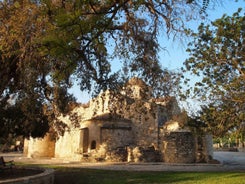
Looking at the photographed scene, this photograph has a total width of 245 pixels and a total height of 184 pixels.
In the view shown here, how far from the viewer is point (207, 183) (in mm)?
10406

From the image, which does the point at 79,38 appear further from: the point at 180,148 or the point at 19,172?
the point at 180,148

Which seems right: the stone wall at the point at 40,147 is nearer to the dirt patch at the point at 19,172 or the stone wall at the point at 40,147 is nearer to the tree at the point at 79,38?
the dirt patch at the point at 19,172

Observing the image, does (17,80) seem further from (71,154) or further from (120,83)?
(71,154)

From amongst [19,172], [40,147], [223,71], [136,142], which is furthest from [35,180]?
[40,147]

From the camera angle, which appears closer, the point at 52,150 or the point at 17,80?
the point at 17,80

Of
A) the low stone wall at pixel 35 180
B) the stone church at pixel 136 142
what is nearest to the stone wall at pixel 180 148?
the stone church at pixel 136 142

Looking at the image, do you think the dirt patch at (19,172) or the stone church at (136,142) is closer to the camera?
the dirt patch at (19,172)

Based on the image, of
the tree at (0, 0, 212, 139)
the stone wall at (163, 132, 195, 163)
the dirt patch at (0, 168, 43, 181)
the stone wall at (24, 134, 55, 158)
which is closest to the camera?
the tree at (0, 0, 212, 139)

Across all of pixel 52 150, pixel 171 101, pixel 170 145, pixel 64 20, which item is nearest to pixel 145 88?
pixel 171 101

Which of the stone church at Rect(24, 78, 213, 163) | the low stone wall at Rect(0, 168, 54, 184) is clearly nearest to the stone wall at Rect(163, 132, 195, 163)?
the stone church at Rect(24, 78, 213, 163)

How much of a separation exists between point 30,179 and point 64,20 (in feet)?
15.4

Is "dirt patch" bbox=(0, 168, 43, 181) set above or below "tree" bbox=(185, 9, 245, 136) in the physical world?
below

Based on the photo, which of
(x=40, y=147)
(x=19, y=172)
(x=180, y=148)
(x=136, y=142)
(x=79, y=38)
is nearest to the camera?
(x=79, y=38)

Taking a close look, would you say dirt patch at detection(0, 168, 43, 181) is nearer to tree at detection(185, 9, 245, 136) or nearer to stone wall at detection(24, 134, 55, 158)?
tree at detection(185, 9, 245, 136)
